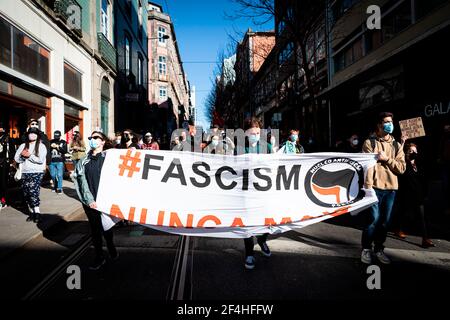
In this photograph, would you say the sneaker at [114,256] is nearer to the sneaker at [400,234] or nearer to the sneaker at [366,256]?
the sneaker at [366,256]

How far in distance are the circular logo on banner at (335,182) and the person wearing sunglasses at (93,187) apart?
287 centimetres

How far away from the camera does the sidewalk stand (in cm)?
461

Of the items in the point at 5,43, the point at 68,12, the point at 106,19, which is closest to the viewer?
the point at 5,43

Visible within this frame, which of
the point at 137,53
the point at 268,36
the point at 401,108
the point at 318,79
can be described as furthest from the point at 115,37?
the point at 268,36

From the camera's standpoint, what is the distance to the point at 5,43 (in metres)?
8.67

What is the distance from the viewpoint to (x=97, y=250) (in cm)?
389

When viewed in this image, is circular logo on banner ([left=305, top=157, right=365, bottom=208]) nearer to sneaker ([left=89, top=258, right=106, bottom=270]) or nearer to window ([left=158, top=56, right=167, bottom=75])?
sneaker ([left=89, top=258, right=106, bottom=270])

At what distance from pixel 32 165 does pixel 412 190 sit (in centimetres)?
697

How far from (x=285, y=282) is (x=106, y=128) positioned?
1750cm

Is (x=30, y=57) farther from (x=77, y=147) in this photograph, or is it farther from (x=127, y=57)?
(x=127, y=57)

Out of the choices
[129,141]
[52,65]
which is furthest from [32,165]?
[52,65]

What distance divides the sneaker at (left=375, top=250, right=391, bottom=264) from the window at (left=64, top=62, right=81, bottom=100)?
42.9 ft

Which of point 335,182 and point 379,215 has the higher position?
point 335,182

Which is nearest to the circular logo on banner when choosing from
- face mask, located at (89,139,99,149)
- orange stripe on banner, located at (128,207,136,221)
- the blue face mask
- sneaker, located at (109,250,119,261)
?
the blue face mask
